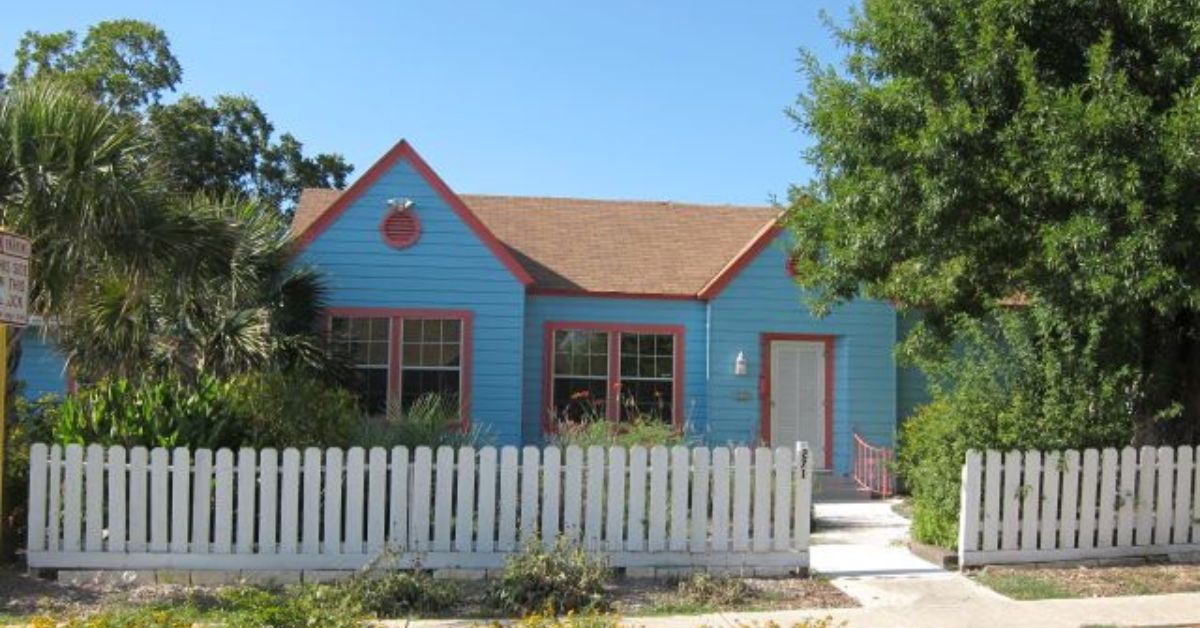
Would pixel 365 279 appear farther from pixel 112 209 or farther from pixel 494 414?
pixel 112 209

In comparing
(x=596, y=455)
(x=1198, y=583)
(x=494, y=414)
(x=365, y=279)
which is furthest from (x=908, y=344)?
(x=365, y=279)

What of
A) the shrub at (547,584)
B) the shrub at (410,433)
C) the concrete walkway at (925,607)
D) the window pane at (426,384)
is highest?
the window pane at (426,384)

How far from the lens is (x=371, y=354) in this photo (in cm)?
1573

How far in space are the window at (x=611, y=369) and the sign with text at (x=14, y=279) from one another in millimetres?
9413

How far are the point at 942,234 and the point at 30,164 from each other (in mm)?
7752

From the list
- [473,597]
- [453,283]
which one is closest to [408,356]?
[453,283]

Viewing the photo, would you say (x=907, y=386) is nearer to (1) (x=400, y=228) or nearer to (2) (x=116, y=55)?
(1) (x=400, y=228)

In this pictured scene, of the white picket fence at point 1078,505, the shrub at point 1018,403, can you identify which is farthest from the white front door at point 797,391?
the white picket fence at point 1078,505

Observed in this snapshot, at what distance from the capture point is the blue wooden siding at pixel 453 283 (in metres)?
15.6

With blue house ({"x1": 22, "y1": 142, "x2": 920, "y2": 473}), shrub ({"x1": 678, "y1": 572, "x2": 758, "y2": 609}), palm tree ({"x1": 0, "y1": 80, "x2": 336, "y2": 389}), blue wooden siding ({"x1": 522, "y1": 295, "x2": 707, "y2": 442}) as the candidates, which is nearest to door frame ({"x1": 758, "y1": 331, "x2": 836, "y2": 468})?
blue house ({"x1": 22, "y1": 142, "x2": 920, "y2": 473})

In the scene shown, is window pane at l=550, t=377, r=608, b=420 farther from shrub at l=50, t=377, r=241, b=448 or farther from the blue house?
shrub at l=50, t=377, r=241, b=448

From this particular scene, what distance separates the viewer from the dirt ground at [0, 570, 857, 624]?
25.9 ft

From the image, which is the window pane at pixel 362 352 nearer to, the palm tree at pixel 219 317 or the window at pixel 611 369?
the palm tree at pixel 219 317

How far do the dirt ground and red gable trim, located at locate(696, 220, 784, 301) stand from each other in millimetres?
7910
